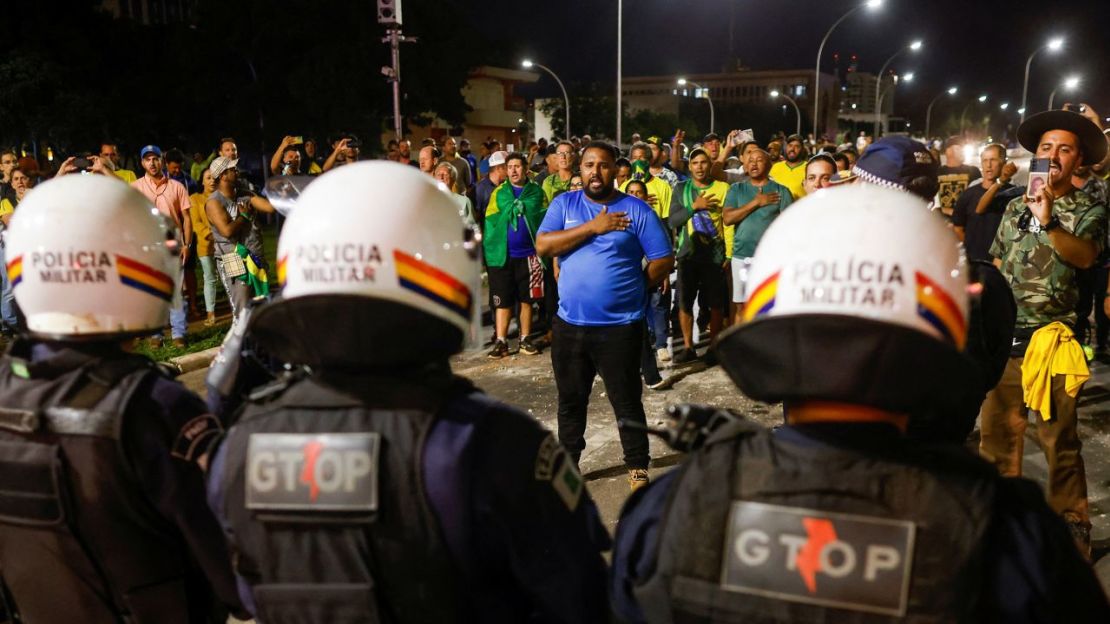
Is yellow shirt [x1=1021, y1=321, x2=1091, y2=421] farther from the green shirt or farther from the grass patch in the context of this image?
the grass patch

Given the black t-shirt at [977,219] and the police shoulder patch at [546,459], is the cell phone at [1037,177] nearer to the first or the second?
the black t-shirt at [977,219]

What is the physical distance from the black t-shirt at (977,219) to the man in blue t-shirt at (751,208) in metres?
1.62

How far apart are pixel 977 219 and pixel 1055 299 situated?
3.60 metres

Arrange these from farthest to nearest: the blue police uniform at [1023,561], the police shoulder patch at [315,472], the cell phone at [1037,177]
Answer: the cell phone at [1037,177] < the police shoulder patch at [315,472] < the blue police uniform at [1023,561]

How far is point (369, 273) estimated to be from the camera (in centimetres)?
170

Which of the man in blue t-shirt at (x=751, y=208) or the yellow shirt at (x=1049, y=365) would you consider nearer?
the yellow shirt at (x=1049, y=365)

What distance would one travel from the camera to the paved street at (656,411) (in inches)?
197

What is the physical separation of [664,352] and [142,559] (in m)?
6.32

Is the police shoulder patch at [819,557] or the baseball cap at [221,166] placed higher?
the baseball cap at [221,166]

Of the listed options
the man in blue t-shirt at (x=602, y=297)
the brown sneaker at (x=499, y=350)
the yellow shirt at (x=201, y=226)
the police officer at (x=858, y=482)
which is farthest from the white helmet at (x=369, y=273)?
the yellow shirt at (x=201, y=226)

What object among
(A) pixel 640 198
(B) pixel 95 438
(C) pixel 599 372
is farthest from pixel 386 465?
(A) pixel 640 198

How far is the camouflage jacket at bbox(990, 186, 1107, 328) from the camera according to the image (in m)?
4.06

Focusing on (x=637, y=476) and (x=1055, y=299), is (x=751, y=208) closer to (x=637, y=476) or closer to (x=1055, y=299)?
(x=637, y=476)

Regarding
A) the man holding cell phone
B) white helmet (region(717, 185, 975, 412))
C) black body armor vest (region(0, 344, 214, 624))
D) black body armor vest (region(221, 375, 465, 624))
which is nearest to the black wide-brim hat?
the man holding cell phone
